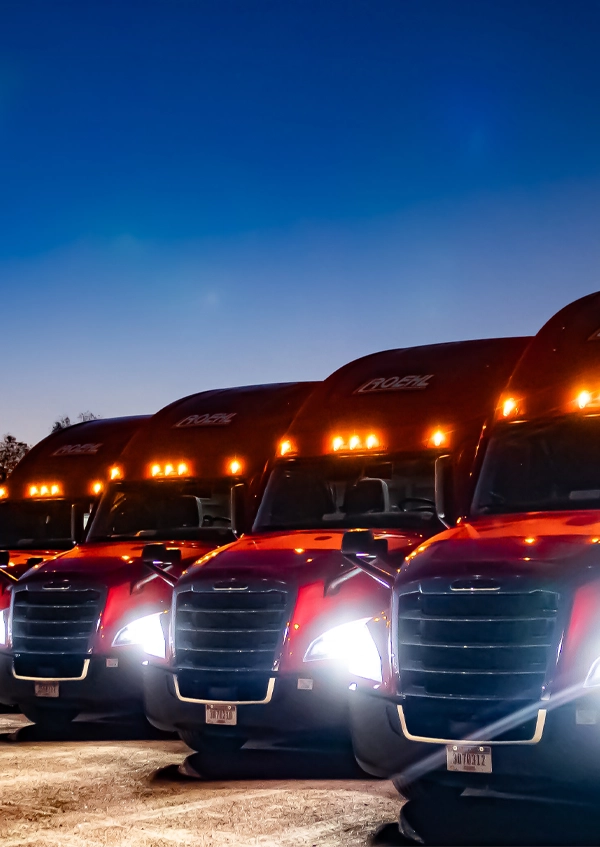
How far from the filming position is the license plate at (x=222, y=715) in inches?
390

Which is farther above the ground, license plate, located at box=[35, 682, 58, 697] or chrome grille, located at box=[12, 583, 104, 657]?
chrome grille, located at box=[12, 583, 104, 657]

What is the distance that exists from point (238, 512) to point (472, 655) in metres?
4.95

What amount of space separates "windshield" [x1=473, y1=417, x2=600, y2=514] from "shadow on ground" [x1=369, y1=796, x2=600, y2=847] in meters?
1.96

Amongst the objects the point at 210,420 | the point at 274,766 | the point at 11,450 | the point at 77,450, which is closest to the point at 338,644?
the point at 274,766

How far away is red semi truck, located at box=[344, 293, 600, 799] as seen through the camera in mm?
7031

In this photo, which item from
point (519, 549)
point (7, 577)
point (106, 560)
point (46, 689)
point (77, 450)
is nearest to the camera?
point (519, 549)

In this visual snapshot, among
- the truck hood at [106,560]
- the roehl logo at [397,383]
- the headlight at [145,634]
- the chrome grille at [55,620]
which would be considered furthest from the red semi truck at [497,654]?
the chrome grille at [55,620]

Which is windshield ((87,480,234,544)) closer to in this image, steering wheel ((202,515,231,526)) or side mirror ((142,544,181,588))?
steering wheel ((202,515,231,526))

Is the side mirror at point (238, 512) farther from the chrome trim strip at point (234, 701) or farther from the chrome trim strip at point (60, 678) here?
the chrome trim strip at point (234, 701)

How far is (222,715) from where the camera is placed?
997 centimetres

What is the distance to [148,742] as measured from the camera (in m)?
12.1

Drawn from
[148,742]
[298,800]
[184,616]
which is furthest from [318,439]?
[298,800]

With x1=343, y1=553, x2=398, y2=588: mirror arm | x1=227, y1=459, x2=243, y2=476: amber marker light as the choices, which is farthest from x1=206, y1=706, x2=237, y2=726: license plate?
x1=227, y1=459, x2=243, y2=476: amber marker light

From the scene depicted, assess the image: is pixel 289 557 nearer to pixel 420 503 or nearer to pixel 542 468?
pixel 420 503
